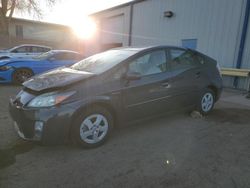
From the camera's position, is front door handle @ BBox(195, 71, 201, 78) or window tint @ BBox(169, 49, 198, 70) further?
front door handle @ BBox(195, 71, 201, 78)

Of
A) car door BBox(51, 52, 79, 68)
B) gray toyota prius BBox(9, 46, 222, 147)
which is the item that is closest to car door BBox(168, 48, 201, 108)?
gray toyota prius BBox(9, 46, 222, 147)

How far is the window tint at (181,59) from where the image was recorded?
3.93 m

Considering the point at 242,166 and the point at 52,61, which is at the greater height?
the point at 52,61

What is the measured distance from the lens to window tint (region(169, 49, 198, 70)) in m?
3.93

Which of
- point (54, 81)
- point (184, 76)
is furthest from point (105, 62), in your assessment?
point (184, 76)

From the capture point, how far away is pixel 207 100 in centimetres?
458

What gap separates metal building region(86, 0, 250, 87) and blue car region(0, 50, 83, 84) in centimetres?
555

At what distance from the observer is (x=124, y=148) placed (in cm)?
312

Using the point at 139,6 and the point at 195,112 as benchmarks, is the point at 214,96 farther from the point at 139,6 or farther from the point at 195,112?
the point at 139,6

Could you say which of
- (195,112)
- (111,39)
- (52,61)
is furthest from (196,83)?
(111,39)

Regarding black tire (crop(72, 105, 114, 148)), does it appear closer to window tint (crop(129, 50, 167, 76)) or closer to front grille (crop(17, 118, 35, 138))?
front grille (crop(17, 118, 35, 138))

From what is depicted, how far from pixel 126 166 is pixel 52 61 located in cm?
638

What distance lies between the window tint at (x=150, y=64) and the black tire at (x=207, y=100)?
1.29 metres

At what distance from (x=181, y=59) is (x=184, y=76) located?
1.22 ft
